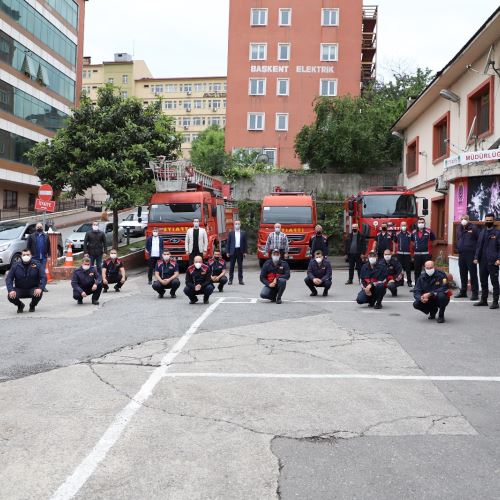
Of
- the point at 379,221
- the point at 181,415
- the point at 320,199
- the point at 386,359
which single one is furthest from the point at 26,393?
the point at 320,199

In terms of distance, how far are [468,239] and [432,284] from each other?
118 inches

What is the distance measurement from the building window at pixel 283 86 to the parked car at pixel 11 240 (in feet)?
96.1

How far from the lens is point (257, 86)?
4712 centimetres

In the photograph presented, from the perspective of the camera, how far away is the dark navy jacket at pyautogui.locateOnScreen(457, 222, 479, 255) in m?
13.2

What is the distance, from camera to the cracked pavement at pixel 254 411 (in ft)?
13.0

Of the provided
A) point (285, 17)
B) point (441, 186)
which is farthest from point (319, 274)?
point (285, 17)

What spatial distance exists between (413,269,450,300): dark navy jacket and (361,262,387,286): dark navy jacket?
1632 millimetres

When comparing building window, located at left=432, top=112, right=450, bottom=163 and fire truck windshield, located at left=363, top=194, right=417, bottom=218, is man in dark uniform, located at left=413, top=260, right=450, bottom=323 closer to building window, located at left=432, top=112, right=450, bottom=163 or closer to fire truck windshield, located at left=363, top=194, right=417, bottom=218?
fire truck windshield, located at left=363, top=194, right=417, bottom=218

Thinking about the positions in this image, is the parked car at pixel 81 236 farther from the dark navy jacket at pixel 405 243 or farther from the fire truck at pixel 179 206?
the dark navy jacket at pixel 405 243

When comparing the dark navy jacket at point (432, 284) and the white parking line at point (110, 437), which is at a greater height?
the dark navy jacket at point (432, 284)

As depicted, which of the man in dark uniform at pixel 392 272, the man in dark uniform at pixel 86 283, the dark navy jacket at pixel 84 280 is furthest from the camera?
the man in dark uniform at pixel 392 272

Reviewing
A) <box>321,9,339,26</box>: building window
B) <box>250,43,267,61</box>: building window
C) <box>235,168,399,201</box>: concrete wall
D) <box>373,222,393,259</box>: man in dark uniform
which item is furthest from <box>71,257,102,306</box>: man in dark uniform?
<box>321,9,339,26</box>: building window

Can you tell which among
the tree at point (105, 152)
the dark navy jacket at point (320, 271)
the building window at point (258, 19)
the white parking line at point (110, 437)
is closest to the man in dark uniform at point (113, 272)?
the dark navy jacket at point (320, 271)

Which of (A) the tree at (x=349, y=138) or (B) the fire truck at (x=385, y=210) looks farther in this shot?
(A) the tree at (x=349, y=138)
